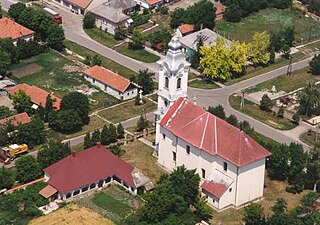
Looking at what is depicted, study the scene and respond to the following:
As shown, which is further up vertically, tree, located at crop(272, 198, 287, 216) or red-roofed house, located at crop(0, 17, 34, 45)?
red-roofed house, located at crop(0, 17, 34, 45)

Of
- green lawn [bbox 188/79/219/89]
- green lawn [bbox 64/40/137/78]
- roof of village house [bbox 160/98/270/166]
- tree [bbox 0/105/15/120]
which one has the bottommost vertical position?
green lawn [bbox 188/79/219/89]

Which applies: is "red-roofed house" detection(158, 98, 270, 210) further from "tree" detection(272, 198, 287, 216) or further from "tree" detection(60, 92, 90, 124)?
"tree" detection(60, 92, 90, 124)

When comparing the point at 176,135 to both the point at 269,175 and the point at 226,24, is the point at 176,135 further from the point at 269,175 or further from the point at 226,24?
the point at 226,24

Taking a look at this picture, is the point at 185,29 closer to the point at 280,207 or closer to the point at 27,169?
the point at 27,169

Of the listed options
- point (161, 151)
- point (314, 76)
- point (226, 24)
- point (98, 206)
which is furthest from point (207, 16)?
point (98, 206)

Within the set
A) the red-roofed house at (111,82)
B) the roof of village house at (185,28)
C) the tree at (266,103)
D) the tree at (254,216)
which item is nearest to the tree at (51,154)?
the red-roofed house at (111,82)

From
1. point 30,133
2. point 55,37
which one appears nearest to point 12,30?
point 55,37

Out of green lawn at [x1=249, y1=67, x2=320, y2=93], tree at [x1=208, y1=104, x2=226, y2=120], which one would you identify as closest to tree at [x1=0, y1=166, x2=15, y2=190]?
tree at [x1=208, y1=104, x2=226, y2=120]
